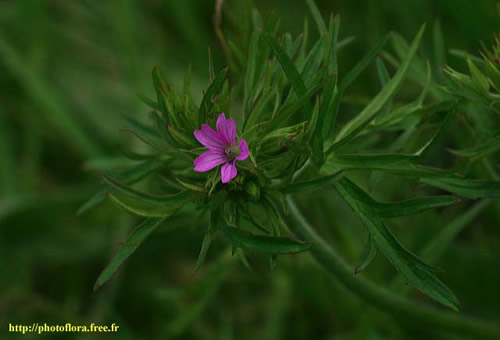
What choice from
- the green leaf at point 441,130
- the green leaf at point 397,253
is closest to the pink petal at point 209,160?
the green leaf at point 397,253

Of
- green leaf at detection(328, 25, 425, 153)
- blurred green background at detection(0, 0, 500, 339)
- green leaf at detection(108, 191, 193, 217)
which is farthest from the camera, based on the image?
blurred green background at detection(0, 0, 500, 339)

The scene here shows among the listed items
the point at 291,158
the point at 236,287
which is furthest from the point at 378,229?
the point at 236,287

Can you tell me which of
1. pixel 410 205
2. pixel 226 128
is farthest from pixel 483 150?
pixel 226 128

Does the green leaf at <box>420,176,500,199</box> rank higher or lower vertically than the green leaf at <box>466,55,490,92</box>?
lower

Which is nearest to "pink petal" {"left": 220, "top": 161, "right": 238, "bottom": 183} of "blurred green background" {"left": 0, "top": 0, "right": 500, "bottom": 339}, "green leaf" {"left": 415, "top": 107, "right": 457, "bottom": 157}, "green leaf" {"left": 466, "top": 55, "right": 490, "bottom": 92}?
"green leaf" {"left": 415, "top": 107, "right": 457, "bottom": 157}

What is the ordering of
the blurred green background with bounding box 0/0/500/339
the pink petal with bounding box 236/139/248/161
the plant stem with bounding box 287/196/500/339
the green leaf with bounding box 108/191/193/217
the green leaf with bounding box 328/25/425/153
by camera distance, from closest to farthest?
the pink petal with bounding box 236/139/248/161
the green leaf with bounding box 108/191/193/217
the green leaf with bounding box 328/25/425/153
the plant stem with bounding box 287/196/500/339
the blurred green background with bounding box 0/0/500/339

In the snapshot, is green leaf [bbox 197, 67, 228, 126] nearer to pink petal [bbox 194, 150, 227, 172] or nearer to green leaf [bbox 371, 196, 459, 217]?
pink petal [bbox 194, 150, 227, 172]
